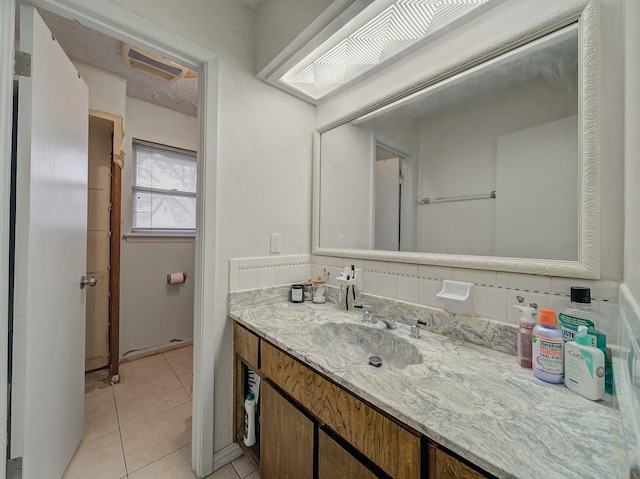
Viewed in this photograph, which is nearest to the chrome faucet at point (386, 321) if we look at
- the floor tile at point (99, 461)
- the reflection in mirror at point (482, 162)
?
the reflection in mirror at point (482, 162)

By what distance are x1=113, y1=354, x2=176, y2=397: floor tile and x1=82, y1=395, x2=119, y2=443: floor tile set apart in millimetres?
115

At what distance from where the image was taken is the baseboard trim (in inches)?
50.9

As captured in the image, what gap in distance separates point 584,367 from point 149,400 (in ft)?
7.79

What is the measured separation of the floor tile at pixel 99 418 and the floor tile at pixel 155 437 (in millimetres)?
114

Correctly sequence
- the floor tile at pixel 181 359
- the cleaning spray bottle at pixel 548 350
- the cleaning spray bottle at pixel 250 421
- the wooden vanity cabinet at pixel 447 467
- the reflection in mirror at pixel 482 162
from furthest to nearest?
the floor tile at pixel 181 359
the cleaning spray bottle at pixel 250 421
the reflection in mirror at pixel 482 162
the cleaning spray bottle at pixel 548 350
the wooden vanity cabinet at pixel 447 467

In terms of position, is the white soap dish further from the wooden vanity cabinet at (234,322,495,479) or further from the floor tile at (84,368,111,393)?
the floor tile at (84,368,111,393)

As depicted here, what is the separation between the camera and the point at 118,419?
163 centimetres

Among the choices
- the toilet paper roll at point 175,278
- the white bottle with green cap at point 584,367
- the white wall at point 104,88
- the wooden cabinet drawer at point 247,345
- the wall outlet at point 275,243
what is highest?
the white wall at point 104,88

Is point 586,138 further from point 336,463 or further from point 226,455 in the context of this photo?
point 226,455

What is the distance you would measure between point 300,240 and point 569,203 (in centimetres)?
125

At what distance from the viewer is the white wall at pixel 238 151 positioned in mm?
1278

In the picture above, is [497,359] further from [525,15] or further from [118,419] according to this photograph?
[118,419]

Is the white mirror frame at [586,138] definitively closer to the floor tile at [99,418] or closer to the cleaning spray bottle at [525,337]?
the cleaning spray bottle at [525,337]

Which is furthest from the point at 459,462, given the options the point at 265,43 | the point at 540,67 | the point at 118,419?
the point at 118,419
